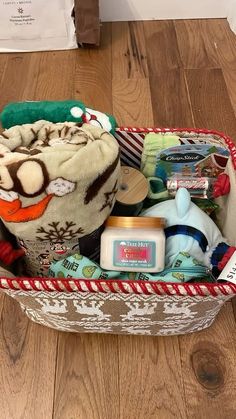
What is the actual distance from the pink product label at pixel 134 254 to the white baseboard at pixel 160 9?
3.43 ft

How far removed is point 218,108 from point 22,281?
81 cm

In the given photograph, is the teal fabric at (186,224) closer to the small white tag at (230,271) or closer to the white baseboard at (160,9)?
the small white tag at (230,271)

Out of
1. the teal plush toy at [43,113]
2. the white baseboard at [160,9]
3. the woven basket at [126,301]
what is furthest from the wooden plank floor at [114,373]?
the white baseboard at [160,9]

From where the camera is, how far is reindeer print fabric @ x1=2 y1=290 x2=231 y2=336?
22.7 inches

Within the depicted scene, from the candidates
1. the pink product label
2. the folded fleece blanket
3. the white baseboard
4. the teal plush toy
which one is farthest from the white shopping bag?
the pink product label

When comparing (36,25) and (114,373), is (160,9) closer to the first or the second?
(36,25)

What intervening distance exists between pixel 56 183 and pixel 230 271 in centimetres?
24

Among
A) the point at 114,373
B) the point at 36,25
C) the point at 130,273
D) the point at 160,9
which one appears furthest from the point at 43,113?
the point at 160,9

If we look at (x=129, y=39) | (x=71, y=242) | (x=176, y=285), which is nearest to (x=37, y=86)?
(x=129, y=39)

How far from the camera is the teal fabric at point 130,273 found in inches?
24.2

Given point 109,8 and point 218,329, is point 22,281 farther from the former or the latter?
point 109,8

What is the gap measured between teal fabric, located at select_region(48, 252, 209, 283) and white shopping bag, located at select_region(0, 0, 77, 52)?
86 centimetres

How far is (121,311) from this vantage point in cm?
62

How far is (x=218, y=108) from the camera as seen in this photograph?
1173 millimetres
